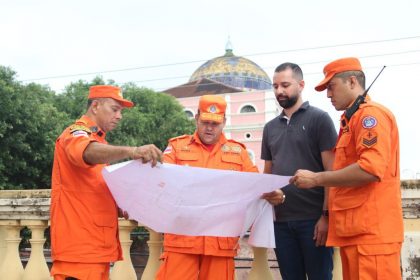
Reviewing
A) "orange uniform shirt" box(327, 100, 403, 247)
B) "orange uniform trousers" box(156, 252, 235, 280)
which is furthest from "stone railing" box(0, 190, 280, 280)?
"orange uniform shirt" box(327, 100, 403, 247)

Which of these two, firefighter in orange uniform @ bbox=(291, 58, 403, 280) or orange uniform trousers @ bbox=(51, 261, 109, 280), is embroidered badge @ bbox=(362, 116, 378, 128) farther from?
orange uniform trousers @ bbox=(51, 261, 109, 280)

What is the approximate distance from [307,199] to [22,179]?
15674 millimetres

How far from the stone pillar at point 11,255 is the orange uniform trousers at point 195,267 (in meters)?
1.47

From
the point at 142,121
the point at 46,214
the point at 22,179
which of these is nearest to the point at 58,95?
the point at 142,121

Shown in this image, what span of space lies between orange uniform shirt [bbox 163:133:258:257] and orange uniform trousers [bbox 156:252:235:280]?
5 centimetres

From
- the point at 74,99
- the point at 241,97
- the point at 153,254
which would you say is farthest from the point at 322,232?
the point at 241,97

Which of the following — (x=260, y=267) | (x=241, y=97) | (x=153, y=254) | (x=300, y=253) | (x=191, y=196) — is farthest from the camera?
(x=241, y=97)

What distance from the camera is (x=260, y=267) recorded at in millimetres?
3916

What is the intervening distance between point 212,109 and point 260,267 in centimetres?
126

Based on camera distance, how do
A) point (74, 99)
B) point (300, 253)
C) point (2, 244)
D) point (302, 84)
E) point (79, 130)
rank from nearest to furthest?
point (79, 130), point (300, 253), point (302, 84), point (2, 244), point (74, 99)

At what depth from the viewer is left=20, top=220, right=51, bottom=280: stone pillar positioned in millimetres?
4121

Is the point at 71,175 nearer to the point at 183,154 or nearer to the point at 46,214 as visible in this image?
the point at 183,154

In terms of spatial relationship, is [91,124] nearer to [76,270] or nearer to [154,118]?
[76,270]

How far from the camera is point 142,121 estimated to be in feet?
86.7
